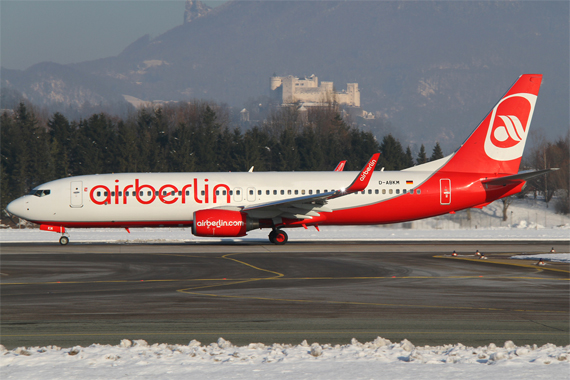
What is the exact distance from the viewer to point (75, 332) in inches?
449

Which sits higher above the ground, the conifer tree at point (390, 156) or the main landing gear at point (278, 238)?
the conifer tree at point (390, 156)

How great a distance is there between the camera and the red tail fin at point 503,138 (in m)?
32.6

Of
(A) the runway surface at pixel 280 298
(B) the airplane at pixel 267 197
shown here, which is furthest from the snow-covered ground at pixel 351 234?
(A) the runway surface at pixel 280 298

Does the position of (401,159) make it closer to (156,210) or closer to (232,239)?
(232,239)

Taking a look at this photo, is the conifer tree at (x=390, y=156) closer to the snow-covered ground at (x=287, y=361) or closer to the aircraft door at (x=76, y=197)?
the aircraft door at (x=76, y=197)

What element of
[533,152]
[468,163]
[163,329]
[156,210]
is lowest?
[163,329]

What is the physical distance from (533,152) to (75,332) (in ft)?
320

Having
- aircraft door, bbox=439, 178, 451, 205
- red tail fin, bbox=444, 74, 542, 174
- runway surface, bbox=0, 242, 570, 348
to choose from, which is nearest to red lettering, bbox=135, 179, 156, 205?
runway surface, bbox=0, 242, 570, 348

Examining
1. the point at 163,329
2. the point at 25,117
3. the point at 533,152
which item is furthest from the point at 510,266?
the point at 533,152

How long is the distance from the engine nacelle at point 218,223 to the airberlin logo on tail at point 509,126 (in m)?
14.2

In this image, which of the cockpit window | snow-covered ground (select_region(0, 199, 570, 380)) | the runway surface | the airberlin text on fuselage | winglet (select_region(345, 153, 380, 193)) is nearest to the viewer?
snow-covered ground (select_region(0, 199, 570, 380))

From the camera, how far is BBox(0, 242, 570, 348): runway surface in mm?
11320

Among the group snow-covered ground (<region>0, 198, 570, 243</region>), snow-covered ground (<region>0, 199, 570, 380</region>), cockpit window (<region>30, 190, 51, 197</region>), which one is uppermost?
cockpit window (<region>30, 190, 51, 197</region>)

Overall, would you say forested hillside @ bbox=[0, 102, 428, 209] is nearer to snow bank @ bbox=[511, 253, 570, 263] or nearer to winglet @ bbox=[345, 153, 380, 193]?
winglet @ bbox=[345, 153, 380, 193]
